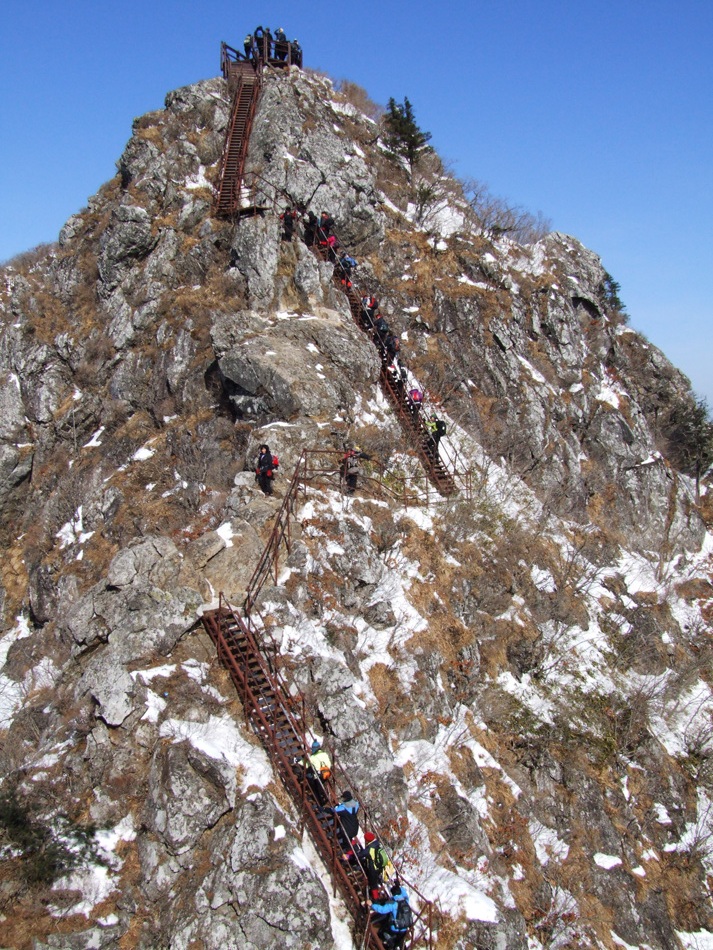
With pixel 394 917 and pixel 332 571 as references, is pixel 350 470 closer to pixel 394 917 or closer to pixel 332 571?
pixel 332 571

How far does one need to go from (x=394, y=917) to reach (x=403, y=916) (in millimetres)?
150

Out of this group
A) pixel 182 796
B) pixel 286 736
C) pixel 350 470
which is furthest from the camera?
pixel 350 470

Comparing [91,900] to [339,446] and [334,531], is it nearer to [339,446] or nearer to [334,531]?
[334,531]

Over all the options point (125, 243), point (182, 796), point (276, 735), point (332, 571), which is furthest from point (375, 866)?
point (125, 243)

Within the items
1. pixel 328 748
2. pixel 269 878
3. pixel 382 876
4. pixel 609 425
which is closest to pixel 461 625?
pixel 328 748

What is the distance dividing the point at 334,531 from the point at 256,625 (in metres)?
3.62

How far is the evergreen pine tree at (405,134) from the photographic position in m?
35.8

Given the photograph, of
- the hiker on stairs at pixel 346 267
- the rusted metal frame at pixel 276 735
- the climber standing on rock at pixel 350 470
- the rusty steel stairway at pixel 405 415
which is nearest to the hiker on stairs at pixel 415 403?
the rusty steel stairway at pixel 405 415

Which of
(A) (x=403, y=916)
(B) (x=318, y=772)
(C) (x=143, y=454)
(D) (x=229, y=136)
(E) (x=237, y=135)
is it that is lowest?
(A) (x=403, y=916)

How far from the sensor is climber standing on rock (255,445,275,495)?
52.2 ft

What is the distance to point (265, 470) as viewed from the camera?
1591cm

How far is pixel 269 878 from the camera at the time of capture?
966 cm

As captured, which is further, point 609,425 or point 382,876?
point 609,425

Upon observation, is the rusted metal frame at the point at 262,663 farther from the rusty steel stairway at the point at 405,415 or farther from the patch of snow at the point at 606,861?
the rusty steel stairway at the point at 405,415
